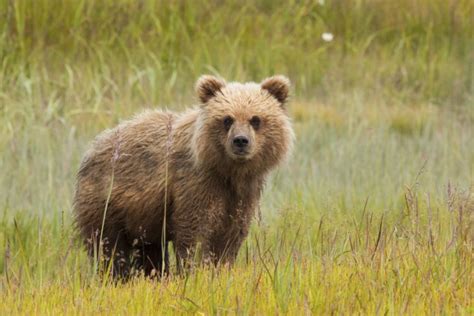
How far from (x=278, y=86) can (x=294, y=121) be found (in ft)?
12.1

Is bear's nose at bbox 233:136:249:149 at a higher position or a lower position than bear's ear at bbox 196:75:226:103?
lower

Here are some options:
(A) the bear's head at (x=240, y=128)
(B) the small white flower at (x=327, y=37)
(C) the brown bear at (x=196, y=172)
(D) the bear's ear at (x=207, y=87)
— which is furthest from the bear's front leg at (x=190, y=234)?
(B) the small white flower at (x=327, y=37)

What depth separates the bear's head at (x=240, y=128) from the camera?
22.0 ft

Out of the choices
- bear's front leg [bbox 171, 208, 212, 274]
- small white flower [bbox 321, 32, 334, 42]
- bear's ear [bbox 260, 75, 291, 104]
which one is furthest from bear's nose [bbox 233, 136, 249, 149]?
small white flower [bbox 321, 32, 334, 42]

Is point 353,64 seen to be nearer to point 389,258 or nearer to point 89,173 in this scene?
point 89,173

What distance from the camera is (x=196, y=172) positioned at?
269 inches

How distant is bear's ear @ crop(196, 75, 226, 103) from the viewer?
6938 mm

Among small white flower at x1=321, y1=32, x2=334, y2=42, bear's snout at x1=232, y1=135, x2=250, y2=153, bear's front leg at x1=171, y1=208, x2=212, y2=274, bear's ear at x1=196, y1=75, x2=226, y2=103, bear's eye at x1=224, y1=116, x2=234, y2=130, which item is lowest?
bear's front leg at x1=171, y1=208, x2=212, y2=274

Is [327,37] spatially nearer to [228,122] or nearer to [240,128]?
[228,122]

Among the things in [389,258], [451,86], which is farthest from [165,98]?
[389,258]

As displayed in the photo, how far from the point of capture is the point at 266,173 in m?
7.04

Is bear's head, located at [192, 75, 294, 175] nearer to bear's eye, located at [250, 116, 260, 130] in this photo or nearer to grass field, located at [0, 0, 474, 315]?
bear's eye, located at [250, 116, 260, 130]

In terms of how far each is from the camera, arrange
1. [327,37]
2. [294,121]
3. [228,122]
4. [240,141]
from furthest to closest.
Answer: [327,37] < [294,121] < [228,122] < [240,141]

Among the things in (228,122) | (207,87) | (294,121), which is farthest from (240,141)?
(294,121)
